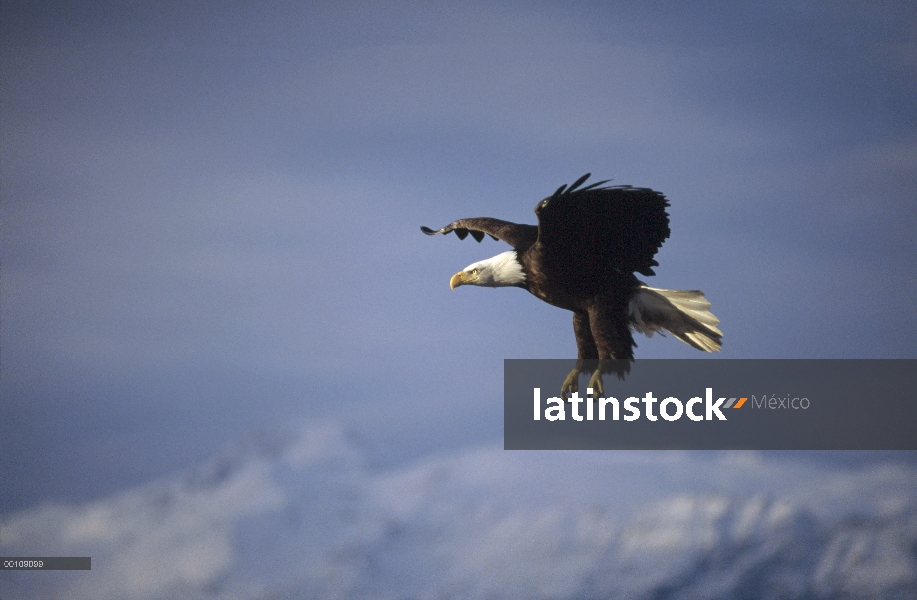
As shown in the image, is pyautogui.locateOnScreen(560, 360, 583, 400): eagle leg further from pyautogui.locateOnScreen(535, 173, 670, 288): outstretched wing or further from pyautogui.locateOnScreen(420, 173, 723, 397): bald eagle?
pyautogui.locateOnScreen(535, 173, 670, 288): outstretched wing

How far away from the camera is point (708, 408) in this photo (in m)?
9.31

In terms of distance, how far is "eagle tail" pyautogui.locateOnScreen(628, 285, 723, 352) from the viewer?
28.9ft

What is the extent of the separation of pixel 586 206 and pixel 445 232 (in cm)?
201

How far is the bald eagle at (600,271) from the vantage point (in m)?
7.86

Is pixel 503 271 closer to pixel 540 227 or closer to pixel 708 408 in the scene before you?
pixel 540 227

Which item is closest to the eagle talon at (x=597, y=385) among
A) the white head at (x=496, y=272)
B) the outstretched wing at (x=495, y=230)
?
the white head at (x=496, y=272)

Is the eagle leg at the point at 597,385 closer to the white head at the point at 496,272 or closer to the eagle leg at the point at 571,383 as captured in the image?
the eagle leg at the point at 571,383

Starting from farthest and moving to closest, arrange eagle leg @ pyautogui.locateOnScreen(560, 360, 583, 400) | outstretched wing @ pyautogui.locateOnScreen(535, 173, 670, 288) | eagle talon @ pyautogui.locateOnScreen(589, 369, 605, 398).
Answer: eagle leg @ pyautogui.locateOnScreen(560, 360, 583, 400), eagle talon @ pyautogui.locateOnScreen(589, 369, 605, 398), outstretched wing @ pyautogui.locateOnScreen(535, 173, 670, 288)

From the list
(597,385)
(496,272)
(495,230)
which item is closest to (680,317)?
(597,385)

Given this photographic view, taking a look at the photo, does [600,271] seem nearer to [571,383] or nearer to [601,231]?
[601,231]

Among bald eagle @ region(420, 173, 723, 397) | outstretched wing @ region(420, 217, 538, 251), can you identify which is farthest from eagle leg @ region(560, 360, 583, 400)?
outstretched wing @ region(420, 217, 538, 251)

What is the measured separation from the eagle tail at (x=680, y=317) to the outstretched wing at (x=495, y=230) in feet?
3.79

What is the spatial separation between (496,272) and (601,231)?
43.9 inches

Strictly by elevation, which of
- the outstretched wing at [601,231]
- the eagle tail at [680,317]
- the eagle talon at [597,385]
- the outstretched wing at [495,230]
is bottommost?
the eagle talon at [597,385]
